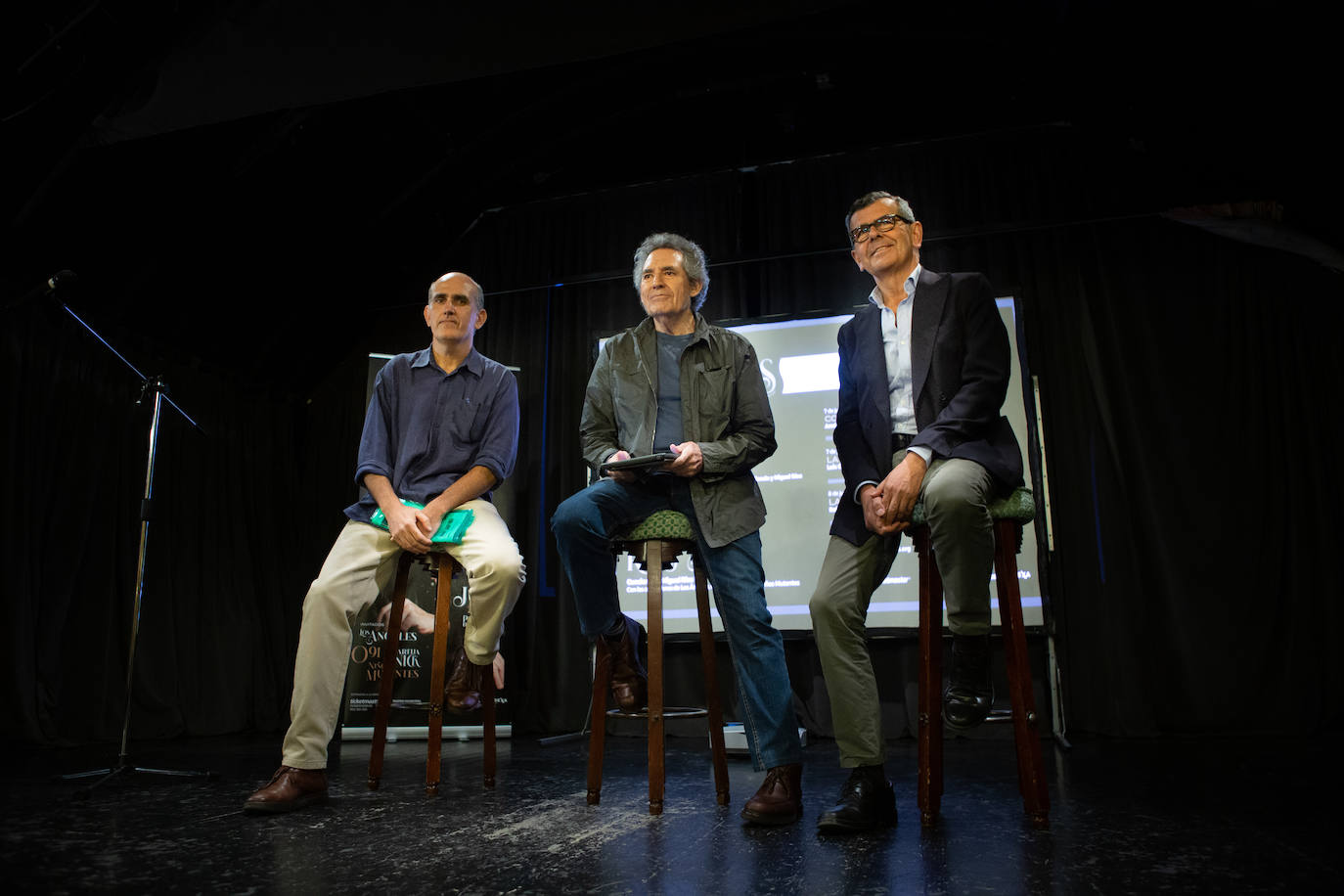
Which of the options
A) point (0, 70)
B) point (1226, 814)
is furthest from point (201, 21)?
point (1226, 814)

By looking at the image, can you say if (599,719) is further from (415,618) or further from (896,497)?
(415,618)

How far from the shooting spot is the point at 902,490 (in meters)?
2.02

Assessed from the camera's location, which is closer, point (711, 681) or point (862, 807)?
point (862, 807)

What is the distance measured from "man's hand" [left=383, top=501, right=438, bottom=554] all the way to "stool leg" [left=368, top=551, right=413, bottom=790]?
148 millimetres

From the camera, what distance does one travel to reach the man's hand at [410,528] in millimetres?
2492

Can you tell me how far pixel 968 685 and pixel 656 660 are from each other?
81 cm

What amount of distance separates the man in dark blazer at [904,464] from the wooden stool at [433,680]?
1170 mm

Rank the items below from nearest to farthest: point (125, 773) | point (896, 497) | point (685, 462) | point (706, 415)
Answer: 1. point (896, 497)
2. point (685, 462)
3. point (706, 415)
4. point (125, 773)

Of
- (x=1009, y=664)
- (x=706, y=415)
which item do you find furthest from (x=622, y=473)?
(x=1009, y=664)

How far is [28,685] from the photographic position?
377cm

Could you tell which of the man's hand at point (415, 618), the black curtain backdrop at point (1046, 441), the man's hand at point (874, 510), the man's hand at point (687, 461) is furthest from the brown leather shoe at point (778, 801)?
the man's hand at point (415, 618)

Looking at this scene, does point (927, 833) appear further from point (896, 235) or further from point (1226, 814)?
point (896, 235)

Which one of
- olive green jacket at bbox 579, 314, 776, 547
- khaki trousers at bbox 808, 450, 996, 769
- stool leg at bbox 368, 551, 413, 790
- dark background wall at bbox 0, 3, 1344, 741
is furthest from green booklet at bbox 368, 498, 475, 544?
dark background wall at bbox 0, 3, 1344, 741

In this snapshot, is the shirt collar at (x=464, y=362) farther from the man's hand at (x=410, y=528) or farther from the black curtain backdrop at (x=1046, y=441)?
the black curtain backdrop at (x=1046, y=441)
